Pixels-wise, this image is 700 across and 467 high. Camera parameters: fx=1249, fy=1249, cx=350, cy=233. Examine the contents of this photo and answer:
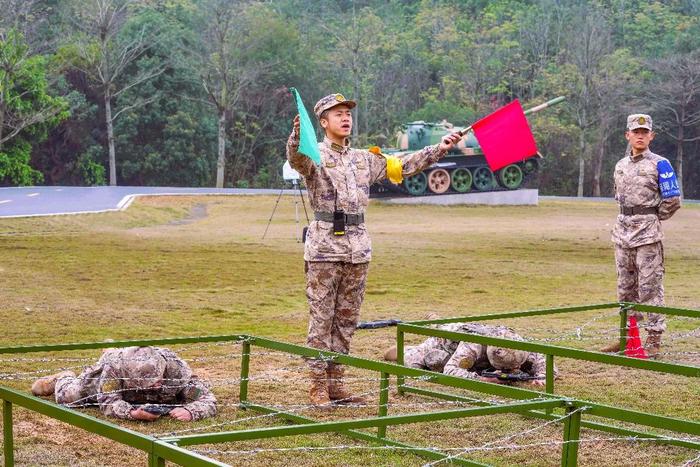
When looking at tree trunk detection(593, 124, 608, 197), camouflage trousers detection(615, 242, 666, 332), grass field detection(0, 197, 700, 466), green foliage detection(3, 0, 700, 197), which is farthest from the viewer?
tree trunk detection(593, 124, 608, 197)

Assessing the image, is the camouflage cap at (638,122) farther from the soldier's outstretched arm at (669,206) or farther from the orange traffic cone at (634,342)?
the orange traffic cone at (634,342)

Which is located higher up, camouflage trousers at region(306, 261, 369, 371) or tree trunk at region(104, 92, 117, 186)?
tree trunk at region(104, 92, 117, 186)

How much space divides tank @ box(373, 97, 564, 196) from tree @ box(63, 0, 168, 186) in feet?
45.6

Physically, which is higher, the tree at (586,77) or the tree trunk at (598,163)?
the tree at (586,77)

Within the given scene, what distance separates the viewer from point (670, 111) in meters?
52.2

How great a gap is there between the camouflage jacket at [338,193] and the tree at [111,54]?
42.2 metres

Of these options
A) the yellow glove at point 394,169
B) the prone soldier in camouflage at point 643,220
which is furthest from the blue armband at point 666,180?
the yellow glove at point 394,169

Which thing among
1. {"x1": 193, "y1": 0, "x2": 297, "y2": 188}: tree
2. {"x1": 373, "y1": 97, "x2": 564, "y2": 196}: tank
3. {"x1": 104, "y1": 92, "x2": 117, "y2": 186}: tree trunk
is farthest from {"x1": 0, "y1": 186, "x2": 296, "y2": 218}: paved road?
{"x1": 193, "y1": 0, "x2": 297, "y2": 188}: tree

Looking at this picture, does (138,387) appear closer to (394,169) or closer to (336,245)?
(336,245)

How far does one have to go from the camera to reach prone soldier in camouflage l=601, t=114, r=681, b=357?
32.1ft

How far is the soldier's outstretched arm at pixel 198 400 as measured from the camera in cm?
701

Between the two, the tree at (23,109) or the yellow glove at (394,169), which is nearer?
the yellow glove at (394,169)

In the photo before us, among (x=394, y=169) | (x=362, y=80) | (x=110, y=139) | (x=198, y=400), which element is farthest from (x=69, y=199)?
(x=362, y=80)

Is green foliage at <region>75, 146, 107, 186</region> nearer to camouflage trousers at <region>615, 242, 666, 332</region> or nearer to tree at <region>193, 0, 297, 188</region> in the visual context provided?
tree at <region>193, 0, 297, 188</region>
